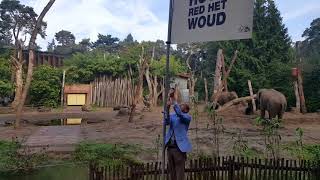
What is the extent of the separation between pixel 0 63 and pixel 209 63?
20789 millimetres

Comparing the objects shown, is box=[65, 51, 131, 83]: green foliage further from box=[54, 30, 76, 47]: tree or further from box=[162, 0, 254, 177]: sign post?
box=[54, 30, 76, 47]: tree

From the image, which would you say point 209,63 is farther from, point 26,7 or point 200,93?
point 26,7

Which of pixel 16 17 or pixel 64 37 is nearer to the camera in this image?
pixel 16 17

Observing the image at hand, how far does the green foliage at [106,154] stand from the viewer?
1022 cm

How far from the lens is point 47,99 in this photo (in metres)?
33.0

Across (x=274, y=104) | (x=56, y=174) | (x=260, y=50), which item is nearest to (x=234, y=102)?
(x=274, y=104)

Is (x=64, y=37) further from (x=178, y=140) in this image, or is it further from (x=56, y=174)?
(x=178, y=140)

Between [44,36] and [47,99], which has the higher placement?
[44,36]

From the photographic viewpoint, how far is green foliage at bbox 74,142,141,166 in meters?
10.2

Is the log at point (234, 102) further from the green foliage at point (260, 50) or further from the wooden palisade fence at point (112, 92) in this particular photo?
the wooden palisade fence at point (112, 92)

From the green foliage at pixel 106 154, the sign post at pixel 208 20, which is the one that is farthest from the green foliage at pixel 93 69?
the sign post at pixel 208 20

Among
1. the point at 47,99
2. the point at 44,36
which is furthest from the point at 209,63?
the point at 44,36

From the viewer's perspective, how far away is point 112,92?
35000 mm

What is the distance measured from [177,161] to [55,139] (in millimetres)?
8253
